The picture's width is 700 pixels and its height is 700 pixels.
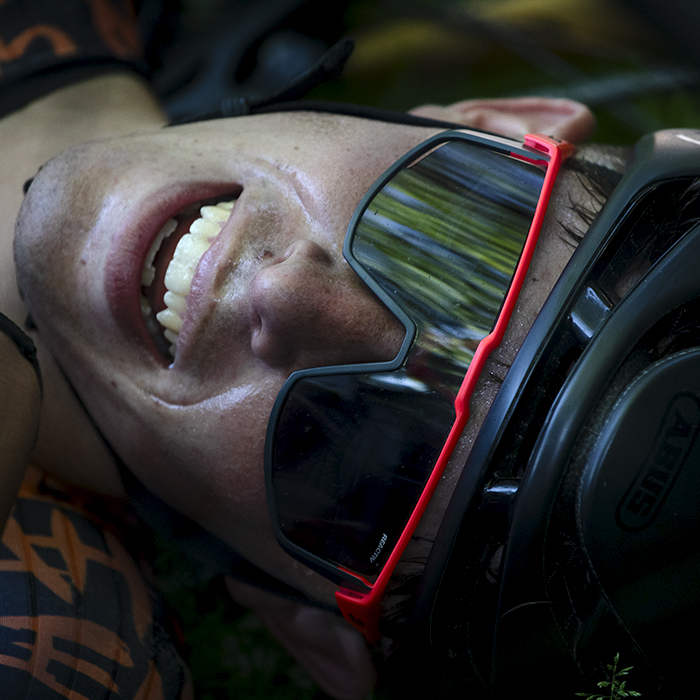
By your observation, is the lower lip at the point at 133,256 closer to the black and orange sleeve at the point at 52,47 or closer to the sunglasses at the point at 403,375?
the sunglasses at the point at 403,375

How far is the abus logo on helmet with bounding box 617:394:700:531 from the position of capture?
30.6 inches

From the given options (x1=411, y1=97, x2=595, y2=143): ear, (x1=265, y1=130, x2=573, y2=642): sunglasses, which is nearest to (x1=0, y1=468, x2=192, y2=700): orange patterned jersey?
(x1=265, y1=130, x2=573, y2=642): sunglasses

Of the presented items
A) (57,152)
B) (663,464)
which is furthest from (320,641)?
(57,152)

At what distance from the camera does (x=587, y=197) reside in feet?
3.23

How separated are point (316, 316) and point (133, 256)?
36 centimetres

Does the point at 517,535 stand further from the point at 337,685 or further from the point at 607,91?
the point at 607,91

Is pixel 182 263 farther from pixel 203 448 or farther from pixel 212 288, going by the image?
pixel 203 448

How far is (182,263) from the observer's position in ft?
3.43

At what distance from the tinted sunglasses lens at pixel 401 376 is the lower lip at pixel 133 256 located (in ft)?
1.10

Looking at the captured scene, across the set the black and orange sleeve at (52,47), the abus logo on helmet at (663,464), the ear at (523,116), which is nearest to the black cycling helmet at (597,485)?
the abus logo on helmet at (663,464)

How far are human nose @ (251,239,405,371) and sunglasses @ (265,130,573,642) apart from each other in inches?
1.1

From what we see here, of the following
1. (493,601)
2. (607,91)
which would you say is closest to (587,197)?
(493,601)

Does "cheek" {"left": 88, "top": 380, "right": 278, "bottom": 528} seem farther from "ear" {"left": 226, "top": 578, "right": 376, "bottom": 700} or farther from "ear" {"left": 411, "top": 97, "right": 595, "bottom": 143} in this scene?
"ear" {"left": 411, "top": 97, "right": 595, "bottom": 143}

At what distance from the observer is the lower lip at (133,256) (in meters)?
1.03
